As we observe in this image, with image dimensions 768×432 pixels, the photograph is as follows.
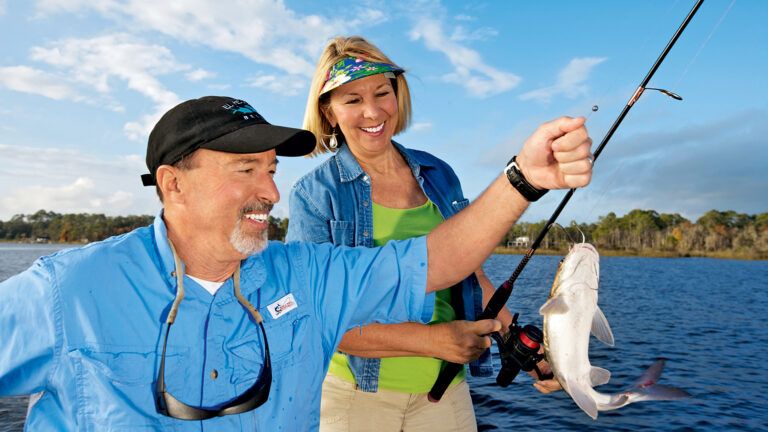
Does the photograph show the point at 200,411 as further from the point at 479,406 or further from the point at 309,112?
the point at 479,406

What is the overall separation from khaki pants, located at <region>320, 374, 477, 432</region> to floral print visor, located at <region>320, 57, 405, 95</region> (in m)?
1.81

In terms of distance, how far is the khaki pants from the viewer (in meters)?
3.27

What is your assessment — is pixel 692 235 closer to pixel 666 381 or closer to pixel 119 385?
pixel 666 381

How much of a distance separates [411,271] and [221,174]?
99 centimetres

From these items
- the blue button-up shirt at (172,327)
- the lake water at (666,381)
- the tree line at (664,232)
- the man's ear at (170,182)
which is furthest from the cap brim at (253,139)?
the tree line at (664,232)

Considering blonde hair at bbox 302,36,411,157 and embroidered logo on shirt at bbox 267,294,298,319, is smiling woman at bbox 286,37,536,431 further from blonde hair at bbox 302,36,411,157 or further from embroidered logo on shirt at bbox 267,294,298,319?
embroidered logo on shirt at bbox 267,294,298,319

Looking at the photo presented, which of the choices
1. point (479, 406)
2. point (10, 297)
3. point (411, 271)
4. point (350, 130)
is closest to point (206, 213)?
point (10, 297)

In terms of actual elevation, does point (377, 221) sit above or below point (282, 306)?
above

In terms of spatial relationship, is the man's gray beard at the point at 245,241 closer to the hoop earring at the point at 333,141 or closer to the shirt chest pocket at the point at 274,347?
the shirt chest pocket at the point at 274,347

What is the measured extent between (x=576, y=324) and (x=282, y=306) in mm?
1639

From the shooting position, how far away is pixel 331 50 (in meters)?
3.54

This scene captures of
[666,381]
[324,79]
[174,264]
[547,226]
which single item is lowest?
[666,381]

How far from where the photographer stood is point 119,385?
84.2 inches

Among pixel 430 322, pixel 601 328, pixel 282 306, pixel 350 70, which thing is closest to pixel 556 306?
pixel 601 328
